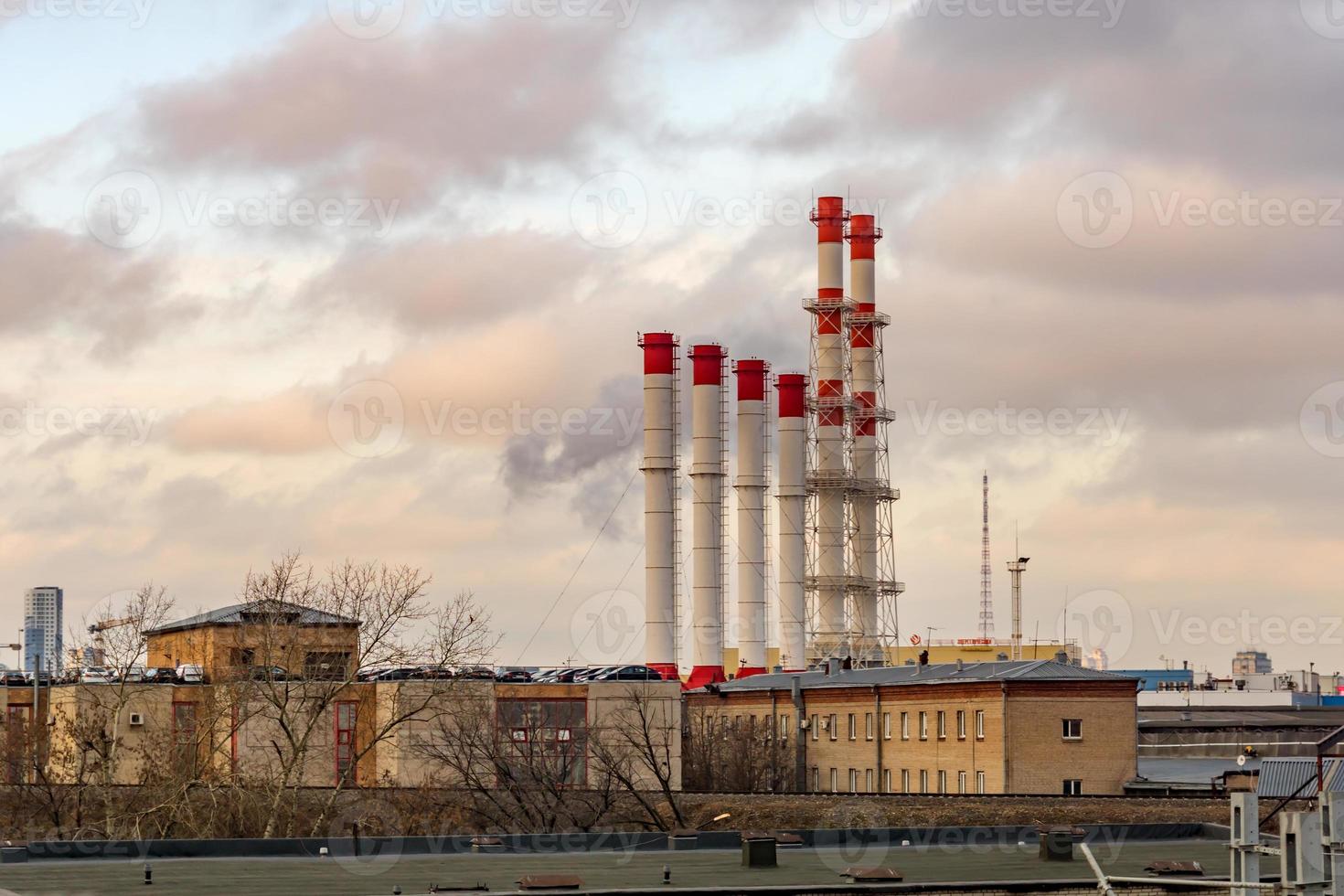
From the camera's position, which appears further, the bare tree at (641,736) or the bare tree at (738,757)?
the bare tree at (738,757)

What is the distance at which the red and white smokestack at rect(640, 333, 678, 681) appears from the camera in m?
100

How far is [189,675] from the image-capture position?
80.4 m

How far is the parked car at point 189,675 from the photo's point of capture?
78688mm

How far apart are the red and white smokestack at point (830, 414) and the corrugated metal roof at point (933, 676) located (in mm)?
13716

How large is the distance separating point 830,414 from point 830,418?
0.24 m

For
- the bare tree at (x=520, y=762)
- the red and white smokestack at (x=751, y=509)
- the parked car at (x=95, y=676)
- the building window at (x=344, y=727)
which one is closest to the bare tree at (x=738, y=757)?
the bare tree at (x=520, y=762)

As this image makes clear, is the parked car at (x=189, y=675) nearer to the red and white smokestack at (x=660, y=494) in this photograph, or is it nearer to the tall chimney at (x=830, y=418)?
the red and white smokestack at (x=660, y=494)

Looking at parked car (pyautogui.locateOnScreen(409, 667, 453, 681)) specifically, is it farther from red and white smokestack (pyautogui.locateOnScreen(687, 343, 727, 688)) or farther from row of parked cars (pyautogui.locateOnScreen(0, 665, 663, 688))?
red and white smokestack (pyautogui.locateOnScreen(687, 343, 727, 688))

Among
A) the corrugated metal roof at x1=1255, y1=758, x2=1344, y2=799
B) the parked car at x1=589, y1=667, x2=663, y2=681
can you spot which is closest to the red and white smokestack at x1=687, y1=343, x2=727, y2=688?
the parked car at x1=589, y1=667, x2=663, y2=681

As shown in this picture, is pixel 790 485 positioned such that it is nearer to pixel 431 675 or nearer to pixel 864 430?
pixel 864 430

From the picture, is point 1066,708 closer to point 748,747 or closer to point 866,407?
point 748,747

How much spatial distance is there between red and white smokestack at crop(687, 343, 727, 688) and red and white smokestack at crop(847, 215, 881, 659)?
9427 millimetres

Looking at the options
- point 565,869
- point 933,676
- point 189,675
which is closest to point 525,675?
point 189,675

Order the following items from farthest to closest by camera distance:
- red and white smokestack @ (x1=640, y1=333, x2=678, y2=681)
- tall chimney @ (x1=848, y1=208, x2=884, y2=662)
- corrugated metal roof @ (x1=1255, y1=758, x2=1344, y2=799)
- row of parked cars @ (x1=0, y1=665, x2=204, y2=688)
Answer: tall chimney @ (x1=848, y1=208, x2=884, y2=662)
red and white smokestack @ (x1=640, y1=333, x2=678, y2=681)
row of parked cars @ (x1=0, y1=665, x2=204, y2=688)
corrugated metal roof @ (x1=1255, y1=758, x2=1344, y2=799)
